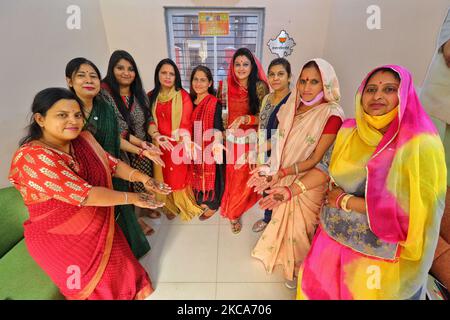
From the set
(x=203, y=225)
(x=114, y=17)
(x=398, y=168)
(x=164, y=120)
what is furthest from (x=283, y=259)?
(x=114, y=17)

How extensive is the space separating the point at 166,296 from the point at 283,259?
693 millimetres

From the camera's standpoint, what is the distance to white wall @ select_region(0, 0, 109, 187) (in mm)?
1040

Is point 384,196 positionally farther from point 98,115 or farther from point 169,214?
point 169,214

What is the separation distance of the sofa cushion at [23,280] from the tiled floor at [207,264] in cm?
48

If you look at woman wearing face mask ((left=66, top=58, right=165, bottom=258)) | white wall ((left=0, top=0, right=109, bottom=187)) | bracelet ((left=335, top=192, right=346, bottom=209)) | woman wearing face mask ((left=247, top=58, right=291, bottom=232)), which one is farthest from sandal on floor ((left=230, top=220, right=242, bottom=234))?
white wall ((left=0, top=0, right=109, bottom=187))

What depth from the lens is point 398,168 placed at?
67cm

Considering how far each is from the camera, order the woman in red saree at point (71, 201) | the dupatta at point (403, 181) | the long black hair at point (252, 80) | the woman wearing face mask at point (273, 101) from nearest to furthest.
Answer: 1. the dupatta at point (403, 181)
2. the woman in red saree at point (71, 201)
3. the woman wearing face mask at point (273, 101)
4. the long black hair at point (252, 80)

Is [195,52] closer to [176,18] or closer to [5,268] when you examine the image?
[176,18]

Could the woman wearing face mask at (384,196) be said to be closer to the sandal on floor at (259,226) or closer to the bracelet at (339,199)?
the bracelet at (339,199)

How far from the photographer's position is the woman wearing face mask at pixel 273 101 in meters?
1.27

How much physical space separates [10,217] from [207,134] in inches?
47.4

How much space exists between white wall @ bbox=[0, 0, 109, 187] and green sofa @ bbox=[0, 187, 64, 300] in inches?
6.3

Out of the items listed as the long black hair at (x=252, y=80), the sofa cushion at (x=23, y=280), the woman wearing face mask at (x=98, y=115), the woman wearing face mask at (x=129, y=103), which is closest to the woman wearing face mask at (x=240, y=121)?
the long black hair at (x=252, y=80)

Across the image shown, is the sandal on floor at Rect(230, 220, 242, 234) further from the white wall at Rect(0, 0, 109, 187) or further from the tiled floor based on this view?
the white wall at Rect(0, 0, 109, 187)
